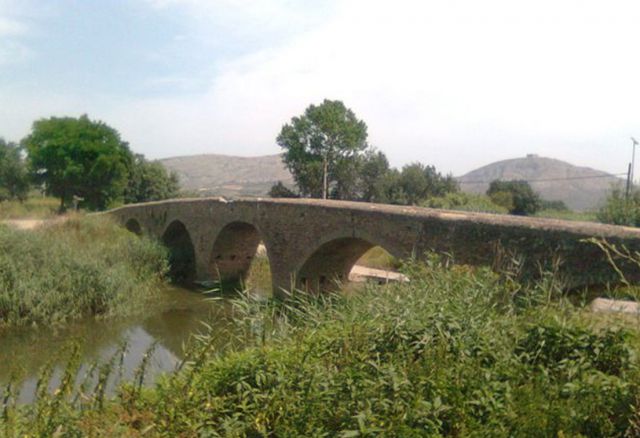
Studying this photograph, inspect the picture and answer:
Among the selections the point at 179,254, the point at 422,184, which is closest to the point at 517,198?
the point at 422,184

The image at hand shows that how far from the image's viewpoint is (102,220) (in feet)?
64.8

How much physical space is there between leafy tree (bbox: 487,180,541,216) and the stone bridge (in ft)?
63.2

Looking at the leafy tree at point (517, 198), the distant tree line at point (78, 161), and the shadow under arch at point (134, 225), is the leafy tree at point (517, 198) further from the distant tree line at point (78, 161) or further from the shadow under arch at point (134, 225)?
the distant tree line at point (78, 161)

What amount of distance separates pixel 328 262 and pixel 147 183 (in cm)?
3071

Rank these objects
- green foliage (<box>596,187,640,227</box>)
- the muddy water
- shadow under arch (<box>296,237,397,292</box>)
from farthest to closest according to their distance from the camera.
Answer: green foliage (<box>596,187,640,227</box>) < shadow under arch (<box>296,237,397,292</box>) < the muddy water

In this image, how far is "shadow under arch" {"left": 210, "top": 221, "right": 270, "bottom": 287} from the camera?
18.0 meters

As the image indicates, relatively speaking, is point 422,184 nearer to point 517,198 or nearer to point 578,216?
point 517,198

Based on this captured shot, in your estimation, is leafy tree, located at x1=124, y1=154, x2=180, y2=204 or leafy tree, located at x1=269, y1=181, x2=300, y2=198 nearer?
leafy tree, located at x1=269, y1=181, x2=300, y2=198

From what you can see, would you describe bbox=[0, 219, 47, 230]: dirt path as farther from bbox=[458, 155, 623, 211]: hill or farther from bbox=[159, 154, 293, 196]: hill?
bbox=[159, 154, 293, 196]: hill

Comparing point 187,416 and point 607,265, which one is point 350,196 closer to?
point 607,265

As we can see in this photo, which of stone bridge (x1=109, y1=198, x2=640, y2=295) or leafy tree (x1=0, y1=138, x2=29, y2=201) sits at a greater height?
leafy tree (x1=0, y1=138, x2=29, y2=201)

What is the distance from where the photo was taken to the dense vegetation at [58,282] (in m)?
11.4

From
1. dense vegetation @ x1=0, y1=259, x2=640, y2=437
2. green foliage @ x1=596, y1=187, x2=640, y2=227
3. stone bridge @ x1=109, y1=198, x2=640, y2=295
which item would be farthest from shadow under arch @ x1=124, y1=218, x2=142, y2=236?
dense vegetation @ x1=0, y1=259, x2=640, y2=437

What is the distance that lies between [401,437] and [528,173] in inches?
3420
